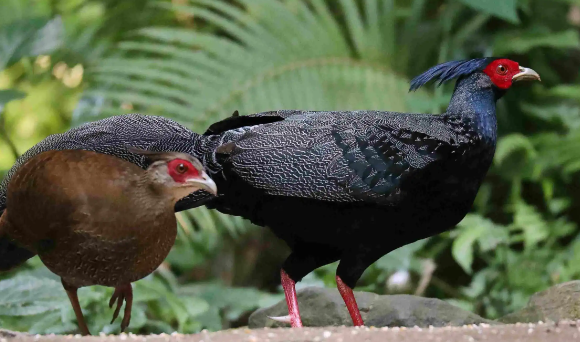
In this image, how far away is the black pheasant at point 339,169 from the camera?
10.3ft

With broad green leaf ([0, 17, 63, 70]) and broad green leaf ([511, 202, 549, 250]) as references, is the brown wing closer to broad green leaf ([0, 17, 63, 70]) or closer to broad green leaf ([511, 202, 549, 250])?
broad green leaf ([0, 17, 63, 70])

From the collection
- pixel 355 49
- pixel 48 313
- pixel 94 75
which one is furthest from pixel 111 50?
pixel 48 313

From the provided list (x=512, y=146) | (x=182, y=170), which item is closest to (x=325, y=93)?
(x=512, y=146)

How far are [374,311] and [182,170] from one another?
1449 mm

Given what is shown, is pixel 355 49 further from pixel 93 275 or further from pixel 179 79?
pixel 93 275

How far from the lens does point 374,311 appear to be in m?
3.64

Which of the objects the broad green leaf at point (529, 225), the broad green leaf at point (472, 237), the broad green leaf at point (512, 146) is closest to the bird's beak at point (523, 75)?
the broad green leaf at point (472, 237)

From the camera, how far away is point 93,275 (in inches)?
104

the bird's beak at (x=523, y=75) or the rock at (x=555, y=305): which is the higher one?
the bird's beak at (x=523, y=75)

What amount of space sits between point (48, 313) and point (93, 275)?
136 cm

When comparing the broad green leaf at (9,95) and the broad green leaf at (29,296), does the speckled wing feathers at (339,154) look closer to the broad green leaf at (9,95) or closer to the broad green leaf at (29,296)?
the broad green leaf at (29,296)

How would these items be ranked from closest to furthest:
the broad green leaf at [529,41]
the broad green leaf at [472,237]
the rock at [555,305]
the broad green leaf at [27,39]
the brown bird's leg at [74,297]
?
the brown bird's leg at [74,297] → the rock at [555,305] → the broad green leaf at [27,39] → the broad green leaf at [472,237] → the broad green leaf at [529,41]

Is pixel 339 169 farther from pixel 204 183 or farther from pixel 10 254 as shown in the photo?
pixel 10 254

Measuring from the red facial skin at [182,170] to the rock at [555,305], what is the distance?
5.98ft
